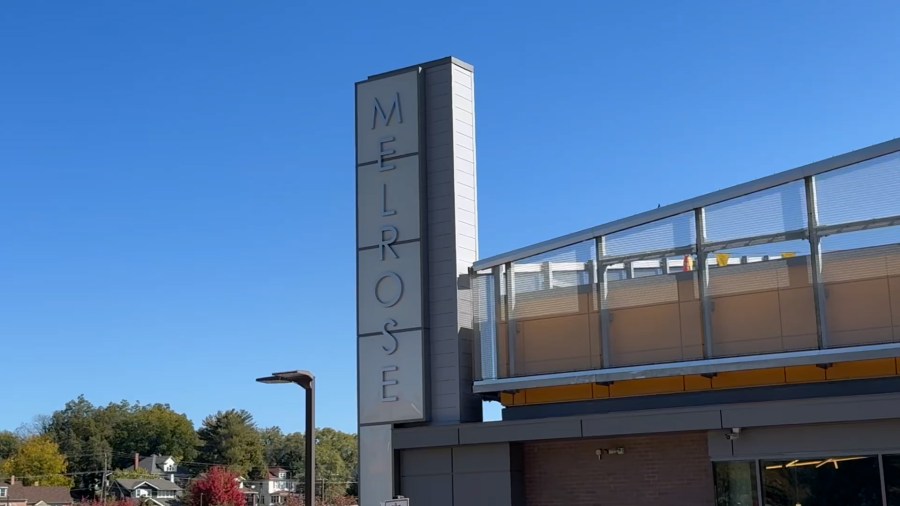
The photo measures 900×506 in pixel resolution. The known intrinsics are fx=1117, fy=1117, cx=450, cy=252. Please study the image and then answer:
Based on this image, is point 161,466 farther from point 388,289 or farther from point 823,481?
point 823,481

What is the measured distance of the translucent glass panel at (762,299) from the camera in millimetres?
17344

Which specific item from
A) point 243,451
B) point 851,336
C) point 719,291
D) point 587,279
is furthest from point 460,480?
point 243,451

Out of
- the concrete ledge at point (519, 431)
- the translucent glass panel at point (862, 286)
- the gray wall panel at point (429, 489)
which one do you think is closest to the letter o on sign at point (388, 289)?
the concrete ledge at point (519, 431)

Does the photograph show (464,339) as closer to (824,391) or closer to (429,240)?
(429,240)

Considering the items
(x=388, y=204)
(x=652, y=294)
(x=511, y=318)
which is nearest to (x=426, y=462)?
(x=511, y=318)

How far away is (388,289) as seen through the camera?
21.8 meters

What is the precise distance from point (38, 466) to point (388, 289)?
101m

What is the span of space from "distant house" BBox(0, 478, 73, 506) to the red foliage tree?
1367 inches

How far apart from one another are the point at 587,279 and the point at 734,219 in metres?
2.81

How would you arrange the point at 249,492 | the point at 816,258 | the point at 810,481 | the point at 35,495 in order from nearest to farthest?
the point at 810,481 < the point at 816,258 < the point at 35,495 < the point at 249,492

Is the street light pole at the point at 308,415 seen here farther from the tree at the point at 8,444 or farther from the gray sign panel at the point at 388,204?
the tree at the point at 8,444

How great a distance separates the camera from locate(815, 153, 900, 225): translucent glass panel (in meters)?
16.7

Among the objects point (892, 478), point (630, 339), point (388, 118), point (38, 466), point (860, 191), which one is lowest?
point (892, 478)

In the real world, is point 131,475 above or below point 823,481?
below
